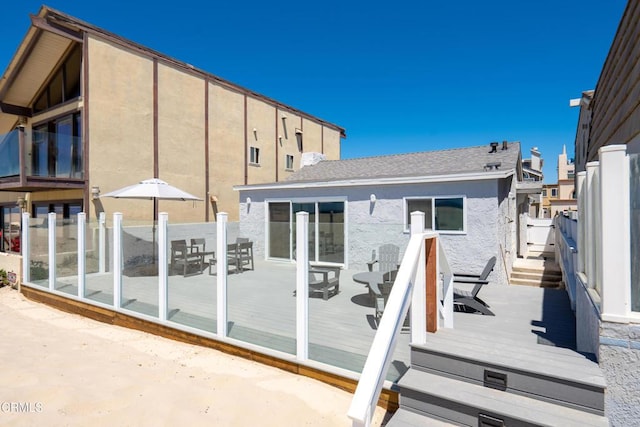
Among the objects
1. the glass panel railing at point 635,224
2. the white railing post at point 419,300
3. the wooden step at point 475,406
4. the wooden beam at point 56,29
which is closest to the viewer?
the glass panel railing at point 635,224

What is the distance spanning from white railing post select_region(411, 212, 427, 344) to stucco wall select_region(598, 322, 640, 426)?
4.72 feet

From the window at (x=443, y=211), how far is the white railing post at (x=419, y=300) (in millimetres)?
6288

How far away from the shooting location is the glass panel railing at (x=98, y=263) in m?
7.34

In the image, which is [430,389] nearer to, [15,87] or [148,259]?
[148,259]

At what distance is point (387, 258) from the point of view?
4.32 metres

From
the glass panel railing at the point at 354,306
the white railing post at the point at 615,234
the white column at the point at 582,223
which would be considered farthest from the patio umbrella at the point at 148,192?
the white railing post at the point at 615,234

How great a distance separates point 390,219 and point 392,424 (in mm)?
7861

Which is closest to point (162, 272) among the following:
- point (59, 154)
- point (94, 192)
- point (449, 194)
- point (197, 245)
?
point (197, 245)

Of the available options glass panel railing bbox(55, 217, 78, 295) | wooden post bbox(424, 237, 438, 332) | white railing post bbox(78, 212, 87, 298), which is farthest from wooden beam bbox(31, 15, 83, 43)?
wooden post bbox(424, 237, 438, 332)

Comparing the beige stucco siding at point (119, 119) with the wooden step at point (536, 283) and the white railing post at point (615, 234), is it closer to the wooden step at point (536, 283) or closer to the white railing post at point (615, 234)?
the wooden step at point (536, 283)

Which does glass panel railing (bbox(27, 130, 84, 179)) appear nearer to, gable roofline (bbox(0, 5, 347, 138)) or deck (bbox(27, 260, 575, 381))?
gable roofline (bbox(0, 5, 347, 138))

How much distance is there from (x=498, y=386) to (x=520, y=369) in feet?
0.83

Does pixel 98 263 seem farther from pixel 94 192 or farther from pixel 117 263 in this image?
pixel 94 192

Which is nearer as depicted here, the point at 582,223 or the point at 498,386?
the point at 498,386
